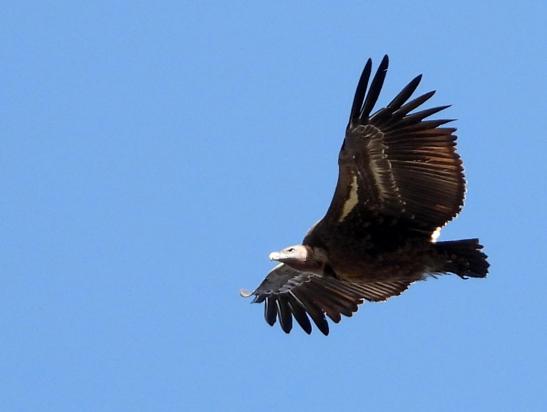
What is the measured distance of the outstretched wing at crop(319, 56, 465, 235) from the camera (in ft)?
55.3

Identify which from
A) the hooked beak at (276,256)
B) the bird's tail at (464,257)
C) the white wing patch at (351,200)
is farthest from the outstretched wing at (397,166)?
the hooked beak at (276,256)

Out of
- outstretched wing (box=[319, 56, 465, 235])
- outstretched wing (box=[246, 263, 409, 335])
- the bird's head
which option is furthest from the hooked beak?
outstretched wing (box=[246, 263, 409, 335])

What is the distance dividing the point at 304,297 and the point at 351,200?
2881 mm

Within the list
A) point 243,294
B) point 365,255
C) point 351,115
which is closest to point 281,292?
point 243,294

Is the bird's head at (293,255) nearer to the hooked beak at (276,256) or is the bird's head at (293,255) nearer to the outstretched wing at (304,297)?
the hooked beak at (276,256)

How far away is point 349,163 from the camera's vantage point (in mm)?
17125

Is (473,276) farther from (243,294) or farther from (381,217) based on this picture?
(243,294)

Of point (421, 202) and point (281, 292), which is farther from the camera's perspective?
point (281, 292)

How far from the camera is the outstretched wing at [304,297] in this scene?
19672 millimetres

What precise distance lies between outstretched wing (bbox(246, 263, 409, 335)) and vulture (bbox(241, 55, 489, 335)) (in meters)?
1.49

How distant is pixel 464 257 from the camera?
17.2 m

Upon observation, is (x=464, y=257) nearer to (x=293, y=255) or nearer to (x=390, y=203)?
(x=390, y=203)

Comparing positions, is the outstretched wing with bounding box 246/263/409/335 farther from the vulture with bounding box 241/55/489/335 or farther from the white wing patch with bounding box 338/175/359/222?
the white wing patch with bounding box 338/175/359/222

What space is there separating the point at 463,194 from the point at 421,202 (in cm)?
53
